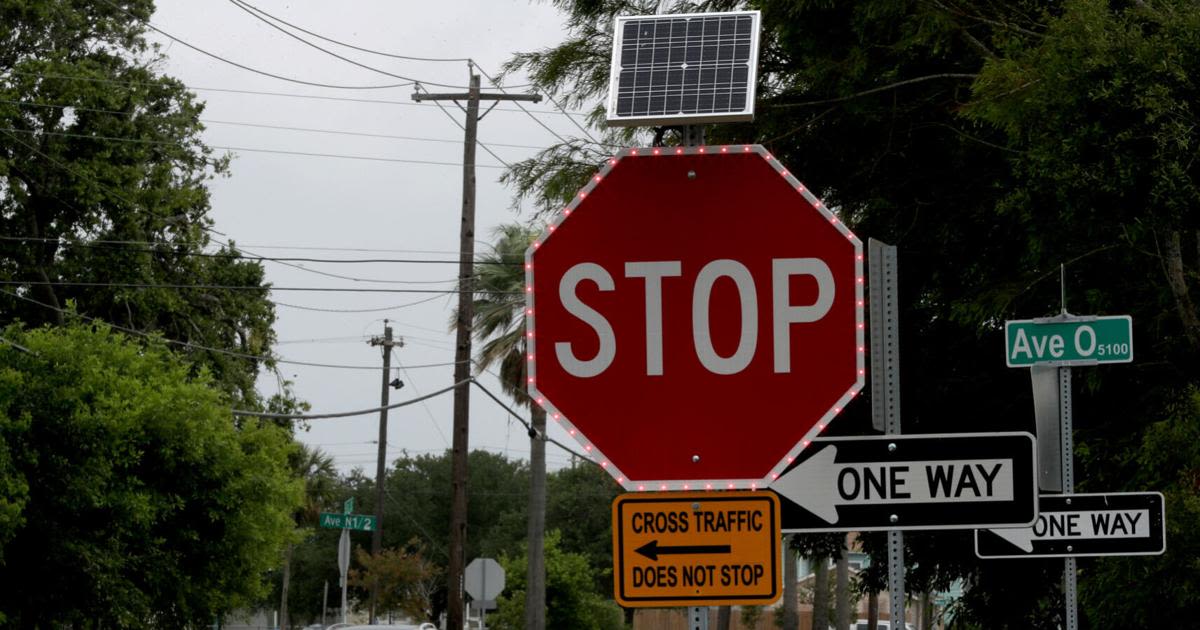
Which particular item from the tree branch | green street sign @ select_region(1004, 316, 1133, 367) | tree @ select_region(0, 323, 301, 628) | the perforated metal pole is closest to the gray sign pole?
the perforated metal pole

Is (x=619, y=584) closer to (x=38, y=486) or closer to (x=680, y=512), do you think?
(x=680, y=512)

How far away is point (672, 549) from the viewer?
151 inches

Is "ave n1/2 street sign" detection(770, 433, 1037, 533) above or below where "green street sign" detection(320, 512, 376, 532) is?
below

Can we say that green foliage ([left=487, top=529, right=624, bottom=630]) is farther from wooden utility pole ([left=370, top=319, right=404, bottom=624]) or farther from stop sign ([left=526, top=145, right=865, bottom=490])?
stop sign ([left=526, top=145, right=865, bottom=490])

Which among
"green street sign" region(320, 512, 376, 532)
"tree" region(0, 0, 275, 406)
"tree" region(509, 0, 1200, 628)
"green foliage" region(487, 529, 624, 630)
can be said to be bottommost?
"green foliage" region(487, 529, 624, 630)

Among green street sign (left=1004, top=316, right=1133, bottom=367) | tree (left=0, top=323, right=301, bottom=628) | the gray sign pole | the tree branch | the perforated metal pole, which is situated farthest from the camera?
tree (left=0, top=323, right=301, bottom=628)

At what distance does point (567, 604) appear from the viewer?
40.7 metres

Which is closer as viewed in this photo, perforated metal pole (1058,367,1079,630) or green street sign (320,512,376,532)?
perforated metal pole (1058,367,1079,630)

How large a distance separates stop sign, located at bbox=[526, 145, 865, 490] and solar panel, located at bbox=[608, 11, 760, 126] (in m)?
0.16

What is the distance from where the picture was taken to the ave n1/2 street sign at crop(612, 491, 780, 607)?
3799mm

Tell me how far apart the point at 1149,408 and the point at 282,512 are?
13.4m

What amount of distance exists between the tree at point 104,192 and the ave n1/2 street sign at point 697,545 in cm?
2711

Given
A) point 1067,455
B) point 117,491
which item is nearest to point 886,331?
point 1067,455

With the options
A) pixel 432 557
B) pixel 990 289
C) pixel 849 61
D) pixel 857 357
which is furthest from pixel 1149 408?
pixel 432 557
